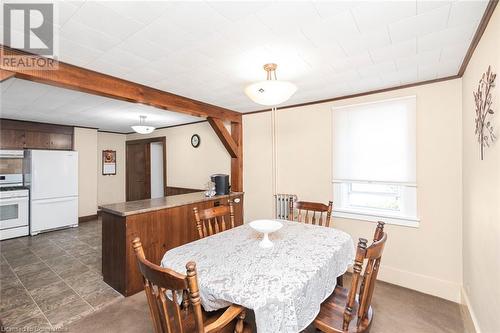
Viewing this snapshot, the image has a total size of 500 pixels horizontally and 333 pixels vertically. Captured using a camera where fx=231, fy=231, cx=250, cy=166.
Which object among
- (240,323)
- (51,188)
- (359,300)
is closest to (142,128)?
(51,188)

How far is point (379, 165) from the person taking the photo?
2.71m

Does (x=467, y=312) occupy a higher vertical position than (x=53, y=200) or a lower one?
lower

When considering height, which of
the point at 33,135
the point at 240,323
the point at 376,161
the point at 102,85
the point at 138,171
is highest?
the point at 102,85

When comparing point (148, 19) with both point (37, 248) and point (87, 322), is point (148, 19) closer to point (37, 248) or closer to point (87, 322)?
point (87, 322)

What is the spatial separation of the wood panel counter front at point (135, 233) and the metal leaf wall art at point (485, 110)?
114 inches

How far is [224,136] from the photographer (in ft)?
12.5

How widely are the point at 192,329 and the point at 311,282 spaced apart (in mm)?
701

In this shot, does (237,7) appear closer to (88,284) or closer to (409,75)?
(409,75)

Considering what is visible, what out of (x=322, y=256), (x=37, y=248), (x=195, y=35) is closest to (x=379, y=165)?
(x=322, y=256)

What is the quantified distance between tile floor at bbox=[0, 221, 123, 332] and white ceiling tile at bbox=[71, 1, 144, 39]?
2398mm

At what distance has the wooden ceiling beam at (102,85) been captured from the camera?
1849 mm

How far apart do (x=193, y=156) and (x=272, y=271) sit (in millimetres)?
3899

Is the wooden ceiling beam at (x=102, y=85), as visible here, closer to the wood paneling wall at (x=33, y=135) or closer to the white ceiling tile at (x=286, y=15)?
the white ceiling tile at (x=286, y=15)

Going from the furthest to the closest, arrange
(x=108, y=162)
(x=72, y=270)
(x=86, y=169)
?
(x=108, y=162)
(x=86, y=169)
(x=72, y=270)
